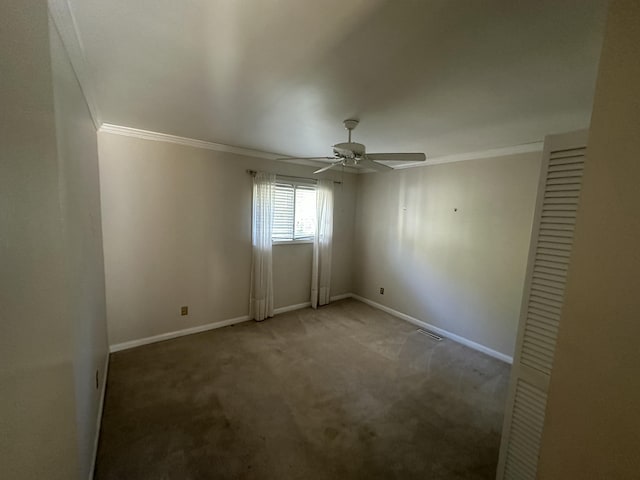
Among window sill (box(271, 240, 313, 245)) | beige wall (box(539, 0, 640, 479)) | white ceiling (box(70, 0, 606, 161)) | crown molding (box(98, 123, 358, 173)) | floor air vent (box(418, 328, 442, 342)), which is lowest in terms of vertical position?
floor air vent (box(418, 328, 442, 342))

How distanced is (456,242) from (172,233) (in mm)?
3533

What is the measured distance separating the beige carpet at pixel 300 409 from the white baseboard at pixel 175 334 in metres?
0.11

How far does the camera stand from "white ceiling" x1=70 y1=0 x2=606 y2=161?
1.06m

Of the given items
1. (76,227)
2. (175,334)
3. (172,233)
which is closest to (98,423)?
(175,334)

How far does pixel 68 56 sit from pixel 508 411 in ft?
9.51

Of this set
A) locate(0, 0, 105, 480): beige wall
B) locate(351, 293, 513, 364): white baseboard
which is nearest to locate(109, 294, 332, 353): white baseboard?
locate(351, 293, 513, 364): white baseboard

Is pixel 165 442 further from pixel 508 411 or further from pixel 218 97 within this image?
pixel 218 97

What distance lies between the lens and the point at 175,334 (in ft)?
10.3

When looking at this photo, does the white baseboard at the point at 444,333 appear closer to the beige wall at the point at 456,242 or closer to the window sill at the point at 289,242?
the beige wall at the point at 456,242

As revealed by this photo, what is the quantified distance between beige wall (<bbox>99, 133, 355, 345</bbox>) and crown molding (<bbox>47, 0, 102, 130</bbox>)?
98 cm

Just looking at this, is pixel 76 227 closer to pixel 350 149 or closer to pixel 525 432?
pixel 350 149

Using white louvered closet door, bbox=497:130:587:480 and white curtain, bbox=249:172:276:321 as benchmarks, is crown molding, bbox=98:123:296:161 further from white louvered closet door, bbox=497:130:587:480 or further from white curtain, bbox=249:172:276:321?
white louvered closet door, bbox=497:130:587:480

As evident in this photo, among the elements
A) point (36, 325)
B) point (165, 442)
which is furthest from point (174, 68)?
point (165, 442)

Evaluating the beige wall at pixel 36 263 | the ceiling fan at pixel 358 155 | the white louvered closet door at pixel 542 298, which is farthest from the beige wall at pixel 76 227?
the white louvered closet door at pixel 542 298
